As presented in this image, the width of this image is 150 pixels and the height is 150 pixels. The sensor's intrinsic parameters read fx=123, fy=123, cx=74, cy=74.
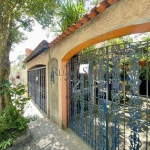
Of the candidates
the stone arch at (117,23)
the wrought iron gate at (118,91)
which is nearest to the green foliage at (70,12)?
the stone arch at (117,23)

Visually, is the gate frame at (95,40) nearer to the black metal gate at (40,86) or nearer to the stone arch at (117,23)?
the stone arch at (117,23)

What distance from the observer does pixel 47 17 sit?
545cm

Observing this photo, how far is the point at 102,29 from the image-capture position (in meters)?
2.77

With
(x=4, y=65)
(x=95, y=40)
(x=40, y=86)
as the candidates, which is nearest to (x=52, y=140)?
(x=4, y=65)

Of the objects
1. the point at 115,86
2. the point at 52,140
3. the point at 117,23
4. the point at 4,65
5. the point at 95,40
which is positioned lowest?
the point at 52,140

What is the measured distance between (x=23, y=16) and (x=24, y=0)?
1.36 m

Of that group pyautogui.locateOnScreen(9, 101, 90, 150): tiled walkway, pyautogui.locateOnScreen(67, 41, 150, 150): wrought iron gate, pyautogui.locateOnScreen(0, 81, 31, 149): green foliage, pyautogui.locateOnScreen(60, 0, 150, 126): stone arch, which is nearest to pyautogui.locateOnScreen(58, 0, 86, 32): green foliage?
pyautogui.locateOnScreen(60, 0, 150, 126): stone arch

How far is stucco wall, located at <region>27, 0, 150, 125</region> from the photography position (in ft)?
6.87

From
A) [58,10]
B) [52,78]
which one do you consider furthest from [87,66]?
[58,10]

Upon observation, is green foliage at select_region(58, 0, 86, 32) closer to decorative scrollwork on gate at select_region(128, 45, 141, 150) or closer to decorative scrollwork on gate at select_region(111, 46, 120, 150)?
decorative scrollwork on gate at select_region(111, 46, 120, 150)

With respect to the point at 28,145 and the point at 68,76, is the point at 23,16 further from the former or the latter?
the point at 28,145

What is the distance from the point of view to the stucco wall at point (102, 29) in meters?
2.09

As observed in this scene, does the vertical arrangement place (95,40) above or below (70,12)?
below

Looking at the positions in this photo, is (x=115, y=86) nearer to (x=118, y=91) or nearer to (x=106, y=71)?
(x=118, y=91)
